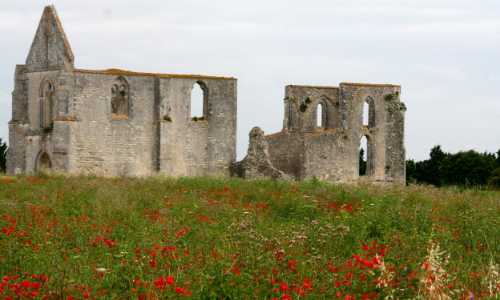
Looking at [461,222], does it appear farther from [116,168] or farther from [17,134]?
[17,134]

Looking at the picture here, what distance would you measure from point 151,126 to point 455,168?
25224 millimetres

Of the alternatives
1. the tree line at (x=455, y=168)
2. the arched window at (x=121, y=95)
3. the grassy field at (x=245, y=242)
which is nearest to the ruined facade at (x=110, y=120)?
the arched window at (x=121, y=95)

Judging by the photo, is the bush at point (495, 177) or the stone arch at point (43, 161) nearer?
the stone arch at point (43, 161)

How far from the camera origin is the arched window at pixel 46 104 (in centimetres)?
3550

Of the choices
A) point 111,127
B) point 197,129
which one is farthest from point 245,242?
point 197,129

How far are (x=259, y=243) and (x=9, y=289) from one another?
3.51m

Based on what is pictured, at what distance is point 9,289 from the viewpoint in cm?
994

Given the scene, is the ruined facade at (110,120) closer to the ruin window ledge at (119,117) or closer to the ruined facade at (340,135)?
the ruin window ledge at (119,117)

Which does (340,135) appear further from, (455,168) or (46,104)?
(455,168)

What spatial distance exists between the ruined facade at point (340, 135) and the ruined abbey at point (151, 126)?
0.05 meters

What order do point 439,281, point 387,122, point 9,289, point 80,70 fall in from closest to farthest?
point 439,281, point 9,289, point 80,70, point 387,122

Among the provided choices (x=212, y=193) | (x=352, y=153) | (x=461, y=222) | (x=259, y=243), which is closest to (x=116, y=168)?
(x=352, y=153)

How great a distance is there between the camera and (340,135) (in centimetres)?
3856

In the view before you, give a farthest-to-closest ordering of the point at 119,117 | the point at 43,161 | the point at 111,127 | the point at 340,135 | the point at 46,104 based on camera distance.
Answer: the point at 340,135 → the point at 46,104 → the point at 43,161 → the point at 119,117 → the point at 111,127
